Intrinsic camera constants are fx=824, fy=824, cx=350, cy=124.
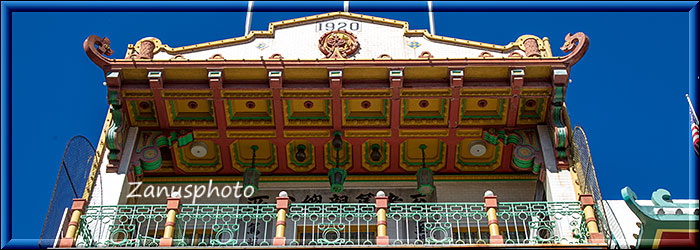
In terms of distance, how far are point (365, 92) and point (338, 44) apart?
4.54 feet

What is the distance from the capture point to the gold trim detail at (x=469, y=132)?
16547mm

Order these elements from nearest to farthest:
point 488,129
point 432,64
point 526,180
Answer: point 432,64, point 488,129, point 526,180

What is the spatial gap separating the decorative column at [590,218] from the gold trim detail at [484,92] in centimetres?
273

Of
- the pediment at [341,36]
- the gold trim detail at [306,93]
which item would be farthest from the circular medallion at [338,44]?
the gold trim detail at [306,93]

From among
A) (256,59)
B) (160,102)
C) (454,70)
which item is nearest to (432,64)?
(454,70)

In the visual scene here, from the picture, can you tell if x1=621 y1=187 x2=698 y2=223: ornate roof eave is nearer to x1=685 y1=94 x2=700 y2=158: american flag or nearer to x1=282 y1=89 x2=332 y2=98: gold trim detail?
x1=685 y1=94 x2=700 y2=158: american flag

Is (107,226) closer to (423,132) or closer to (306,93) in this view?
(306,93)

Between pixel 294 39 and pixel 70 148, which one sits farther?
pixel 294 39

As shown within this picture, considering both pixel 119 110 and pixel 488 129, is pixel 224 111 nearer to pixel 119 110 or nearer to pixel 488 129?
pixel 119 110

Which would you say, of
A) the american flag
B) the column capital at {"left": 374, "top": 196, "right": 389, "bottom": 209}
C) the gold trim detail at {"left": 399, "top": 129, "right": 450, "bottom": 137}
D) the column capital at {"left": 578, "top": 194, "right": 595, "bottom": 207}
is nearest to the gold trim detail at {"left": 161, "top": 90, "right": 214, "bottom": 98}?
the gold trim detail at {"left": 399, "top": 129, "right": 450, "bottom": 137}

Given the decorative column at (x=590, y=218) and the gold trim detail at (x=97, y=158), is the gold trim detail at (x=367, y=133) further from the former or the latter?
the gold trim detail at (x=97, y=158)

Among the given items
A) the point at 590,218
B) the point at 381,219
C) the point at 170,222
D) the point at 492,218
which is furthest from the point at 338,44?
the point at 590,218

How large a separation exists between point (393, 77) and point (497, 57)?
2.05m

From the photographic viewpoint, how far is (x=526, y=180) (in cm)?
1756
